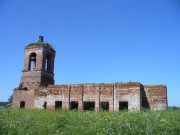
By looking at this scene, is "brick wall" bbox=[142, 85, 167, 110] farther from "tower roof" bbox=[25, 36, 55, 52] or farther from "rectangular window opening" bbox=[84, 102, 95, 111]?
"tower roof" bbox=[25, 36, 55, 52]

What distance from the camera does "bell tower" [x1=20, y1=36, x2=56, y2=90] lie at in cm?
2606

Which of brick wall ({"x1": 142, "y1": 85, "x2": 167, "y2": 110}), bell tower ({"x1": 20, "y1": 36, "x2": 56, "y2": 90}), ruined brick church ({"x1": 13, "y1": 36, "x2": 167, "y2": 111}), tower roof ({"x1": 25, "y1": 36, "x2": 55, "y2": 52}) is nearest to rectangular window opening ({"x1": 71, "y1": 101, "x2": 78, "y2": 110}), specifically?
ruined brick church ({"x1": 13, "y1": 36, "x2": 167, "y2": 111})

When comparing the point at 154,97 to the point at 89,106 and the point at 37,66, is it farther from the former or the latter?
the point at 37,66

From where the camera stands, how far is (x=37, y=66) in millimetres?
26234

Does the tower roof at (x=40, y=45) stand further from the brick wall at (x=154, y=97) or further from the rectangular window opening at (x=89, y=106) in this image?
the brick wall at (x=154, y=97)

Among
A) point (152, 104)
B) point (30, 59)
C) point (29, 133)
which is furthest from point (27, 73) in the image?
point (29, 133)

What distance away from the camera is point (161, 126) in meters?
9.47

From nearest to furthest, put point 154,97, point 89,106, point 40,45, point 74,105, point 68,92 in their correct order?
point 154,97
point 68,92
point 74,105
point 89,106
point 40,45

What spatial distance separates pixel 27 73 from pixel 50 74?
85.8 inches

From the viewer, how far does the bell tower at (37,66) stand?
26.1 meters

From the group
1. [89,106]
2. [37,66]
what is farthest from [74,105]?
[37,66]

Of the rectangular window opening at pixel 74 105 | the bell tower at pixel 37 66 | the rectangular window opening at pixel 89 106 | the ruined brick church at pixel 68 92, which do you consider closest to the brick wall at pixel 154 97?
the ruined brick church at pixel 68 92

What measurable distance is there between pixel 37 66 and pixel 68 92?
4470 millimetres

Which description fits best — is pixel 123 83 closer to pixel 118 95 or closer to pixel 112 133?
pixel 118 95
